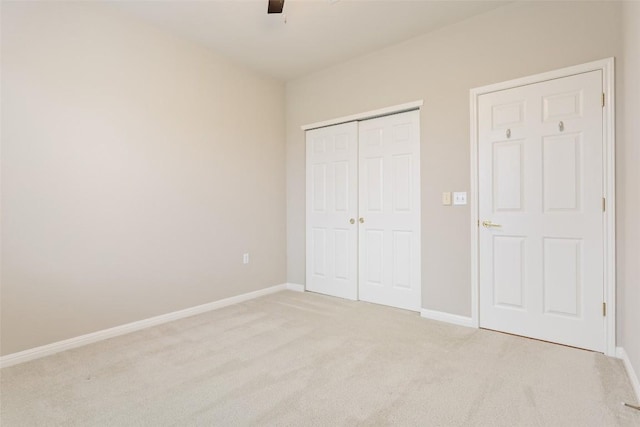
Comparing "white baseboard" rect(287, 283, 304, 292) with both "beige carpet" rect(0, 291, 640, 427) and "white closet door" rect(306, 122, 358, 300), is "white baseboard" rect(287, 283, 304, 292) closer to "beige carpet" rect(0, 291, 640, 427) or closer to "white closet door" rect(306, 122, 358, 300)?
"white closet door" rect(306, 122, 358, 300)

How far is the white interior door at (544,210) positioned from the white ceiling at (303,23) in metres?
0.93

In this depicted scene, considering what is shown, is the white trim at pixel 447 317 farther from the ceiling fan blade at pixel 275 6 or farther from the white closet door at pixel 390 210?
the ceiling fan blade at pixel 275 6

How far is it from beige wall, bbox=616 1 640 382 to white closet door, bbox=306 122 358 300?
2.29 meters

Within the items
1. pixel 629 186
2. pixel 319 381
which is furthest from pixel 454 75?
pixel 319 381

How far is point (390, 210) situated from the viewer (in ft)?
11.6

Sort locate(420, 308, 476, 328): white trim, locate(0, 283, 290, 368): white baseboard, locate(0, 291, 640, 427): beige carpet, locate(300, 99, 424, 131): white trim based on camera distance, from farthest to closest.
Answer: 1. locate(300, 99, 424, 131): white trim
2. locate(420, 308, 476, 328): white trim
3. locate(0, 283, 290, 368): white baseboard
4. locate(0, 291, 640, 427): beige carpet

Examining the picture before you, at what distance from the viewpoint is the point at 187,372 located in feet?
6.98

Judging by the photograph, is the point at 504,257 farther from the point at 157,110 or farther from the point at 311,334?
the point at 157,110

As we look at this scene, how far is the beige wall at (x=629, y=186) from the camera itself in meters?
1.89

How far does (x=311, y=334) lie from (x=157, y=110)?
253 cm

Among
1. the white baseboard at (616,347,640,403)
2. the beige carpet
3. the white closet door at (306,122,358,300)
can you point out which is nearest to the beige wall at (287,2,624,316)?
the white closet door at (306,122,358,300)

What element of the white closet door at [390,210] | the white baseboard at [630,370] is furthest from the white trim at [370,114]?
the white baseboard at [630,370]

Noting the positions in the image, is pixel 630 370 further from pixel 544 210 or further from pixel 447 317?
pixel 447 317

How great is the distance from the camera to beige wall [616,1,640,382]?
1893mm
